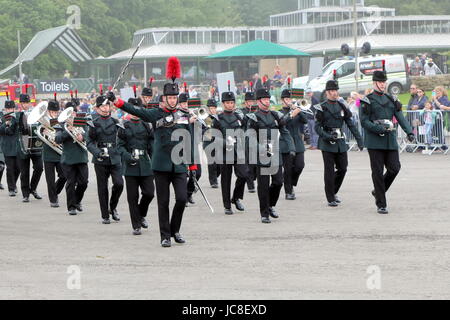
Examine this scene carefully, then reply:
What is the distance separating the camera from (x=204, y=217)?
13906mm

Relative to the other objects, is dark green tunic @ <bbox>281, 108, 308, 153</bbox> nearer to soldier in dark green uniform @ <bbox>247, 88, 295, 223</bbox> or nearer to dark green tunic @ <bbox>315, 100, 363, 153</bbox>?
dark green tunic @ <bbox>315, 100, 363, 153</bbox>

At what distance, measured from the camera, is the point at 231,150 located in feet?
48.0

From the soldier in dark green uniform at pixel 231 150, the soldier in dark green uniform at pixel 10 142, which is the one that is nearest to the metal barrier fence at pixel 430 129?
the soldier in dark green uniform at pixel 231 150

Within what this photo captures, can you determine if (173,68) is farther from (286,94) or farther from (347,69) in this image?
(347,69)

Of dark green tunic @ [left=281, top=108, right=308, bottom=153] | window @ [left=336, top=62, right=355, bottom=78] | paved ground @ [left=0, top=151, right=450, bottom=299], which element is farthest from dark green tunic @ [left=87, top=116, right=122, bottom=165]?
window @ [left=336, top=62, right=355, bottom=78]

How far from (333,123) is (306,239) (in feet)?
12.5

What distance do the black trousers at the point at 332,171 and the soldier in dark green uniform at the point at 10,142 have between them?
598cm

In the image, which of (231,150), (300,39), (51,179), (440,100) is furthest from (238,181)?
(300,39)

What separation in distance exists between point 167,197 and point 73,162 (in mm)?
3826

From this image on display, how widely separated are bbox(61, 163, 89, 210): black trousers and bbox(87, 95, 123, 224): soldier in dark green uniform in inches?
50.0

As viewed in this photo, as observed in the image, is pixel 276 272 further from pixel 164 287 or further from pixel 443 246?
pixel 443 246

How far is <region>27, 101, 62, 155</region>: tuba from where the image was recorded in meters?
15.8

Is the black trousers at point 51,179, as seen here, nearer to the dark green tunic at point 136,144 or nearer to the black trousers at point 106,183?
the black trousers at point 106,183
